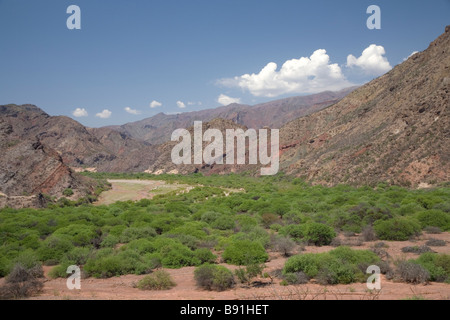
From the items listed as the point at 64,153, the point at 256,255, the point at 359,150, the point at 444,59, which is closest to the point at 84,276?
the point at 256,255

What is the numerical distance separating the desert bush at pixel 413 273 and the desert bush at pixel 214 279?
5340mm

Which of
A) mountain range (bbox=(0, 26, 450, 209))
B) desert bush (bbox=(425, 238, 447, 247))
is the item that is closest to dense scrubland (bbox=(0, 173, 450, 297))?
desert bush (bbox=(425, 238, 447, 247))

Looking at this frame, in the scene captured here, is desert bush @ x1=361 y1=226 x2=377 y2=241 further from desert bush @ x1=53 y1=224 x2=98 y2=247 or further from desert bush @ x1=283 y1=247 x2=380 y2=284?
desert bush @ x1=53 y1=224 x2=98 y2=247

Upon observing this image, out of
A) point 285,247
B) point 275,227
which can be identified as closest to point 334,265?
point 285,247

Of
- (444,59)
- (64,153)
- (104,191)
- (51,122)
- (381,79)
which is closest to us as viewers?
(444,59)

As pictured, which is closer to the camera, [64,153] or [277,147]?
[277,147]

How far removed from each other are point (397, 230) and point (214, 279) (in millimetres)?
11423

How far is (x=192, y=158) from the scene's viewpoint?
9488 cm

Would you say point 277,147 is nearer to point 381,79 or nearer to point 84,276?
point 381,79

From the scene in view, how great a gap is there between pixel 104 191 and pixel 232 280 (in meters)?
49.0

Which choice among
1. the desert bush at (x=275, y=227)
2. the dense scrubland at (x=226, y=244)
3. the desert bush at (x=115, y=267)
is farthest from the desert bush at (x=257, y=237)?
the desert bush at (x=115, y=267)

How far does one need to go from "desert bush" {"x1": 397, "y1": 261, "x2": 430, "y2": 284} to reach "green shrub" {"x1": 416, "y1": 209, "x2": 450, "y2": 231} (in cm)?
1001

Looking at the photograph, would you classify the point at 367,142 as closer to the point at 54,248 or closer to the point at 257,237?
the point at 257,237

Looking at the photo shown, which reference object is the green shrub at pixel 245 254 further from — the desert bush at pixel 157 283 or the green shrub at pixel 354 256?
the desert bush at pixel 157 283
